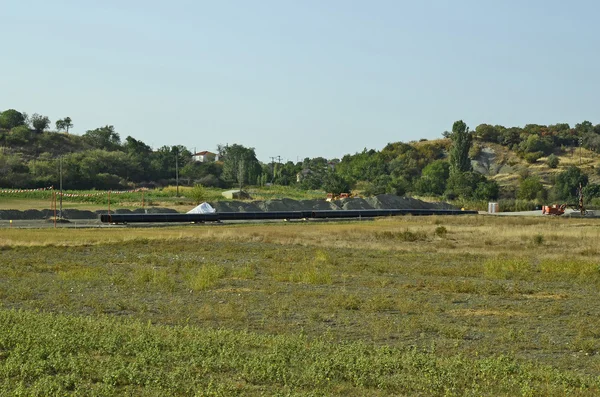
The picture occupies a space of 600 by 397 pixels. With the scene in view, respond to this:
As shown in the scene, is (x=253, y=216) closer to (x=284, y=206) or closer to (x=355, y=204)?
(x=284, y=206)

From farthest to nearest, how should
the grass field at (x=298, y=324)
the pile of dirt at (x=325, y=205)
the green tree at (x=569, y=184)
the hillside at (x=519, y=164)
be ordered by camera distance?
the hillside at (x=519, y=164) → the green tree at (x=569, y=184) → the pile of dirt at (x=325, y=205) → the grass field at (x=298, y=324)

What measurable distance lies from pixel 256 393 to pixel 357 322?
21.4 ft

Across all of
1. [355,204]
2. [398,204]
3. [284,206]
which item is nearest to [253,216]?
[284,206]

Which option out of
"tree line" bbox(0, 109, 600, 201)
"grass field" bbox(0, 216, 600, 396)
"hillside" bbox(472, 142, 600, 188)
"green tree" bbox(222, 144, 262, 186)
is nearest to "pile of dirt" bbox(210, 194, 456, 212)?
"tree line" bbox(0, 109, 600, 201)

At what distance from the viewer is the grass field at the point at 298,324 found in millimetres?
11898

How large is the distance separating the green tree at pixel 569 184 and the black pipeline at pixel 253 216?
108ft

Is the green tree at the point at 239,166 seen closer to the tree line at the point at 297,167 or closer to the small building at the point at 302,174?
the tree line at the point at 297,167

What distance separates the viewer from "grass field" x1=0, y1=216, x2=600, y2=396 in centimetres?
1190

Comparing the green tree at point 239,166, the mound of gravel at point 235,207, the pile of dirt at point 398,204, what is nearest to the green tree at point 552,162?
the green tree at point 239,166

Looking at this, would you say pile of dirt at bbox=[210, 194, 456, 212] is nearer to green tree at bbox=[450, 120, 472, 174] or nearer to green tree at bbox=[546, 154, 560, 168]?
green tree at bbox=[450, 120, 472, 174]

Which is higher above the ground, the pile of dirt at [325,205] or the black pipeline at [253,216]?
the pile of dirt at [325,205]

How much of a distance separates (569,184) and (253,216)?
197 feet

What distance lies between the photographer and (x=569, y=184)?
112 metres

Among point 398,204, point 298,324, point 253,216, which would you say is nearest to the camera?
point 298,324
